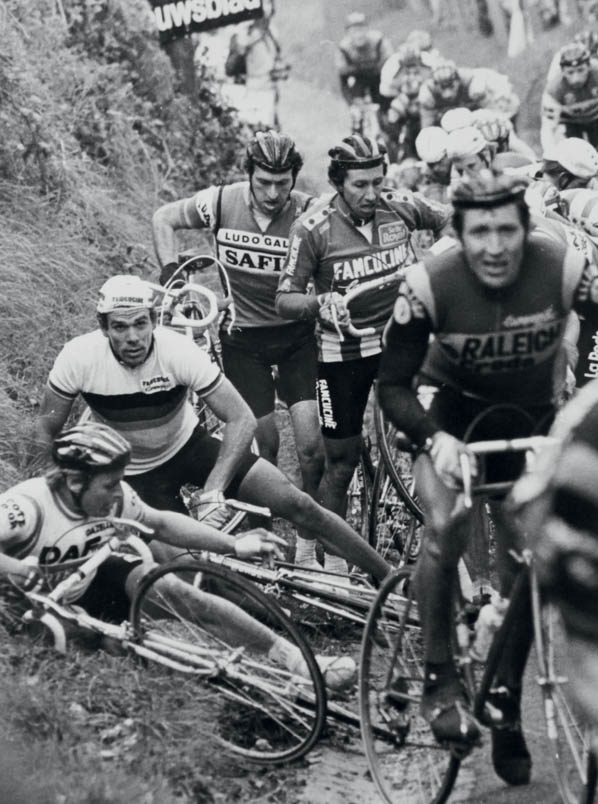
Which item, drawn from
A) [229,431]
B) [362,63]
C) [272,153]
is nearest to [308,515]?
[229,431]

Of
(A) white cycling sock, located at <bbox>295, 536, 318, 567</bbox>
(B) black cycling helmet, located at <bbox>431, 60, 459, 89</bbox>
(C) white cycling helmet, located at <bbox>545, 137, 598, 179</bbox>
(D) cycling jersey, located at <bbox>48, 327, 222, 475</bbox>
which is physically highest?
(C) white cycling helmet, located at <bbox>545, 137, 598, 179</bbox>

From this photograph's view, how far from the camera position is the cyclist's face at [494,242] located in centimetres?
592

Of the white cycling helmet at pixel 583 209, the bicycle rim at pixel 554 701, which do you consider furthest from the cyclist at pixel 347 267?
the bicycle rim at pixel 554 701

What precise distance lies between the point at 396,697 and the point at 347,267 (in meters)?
2.99

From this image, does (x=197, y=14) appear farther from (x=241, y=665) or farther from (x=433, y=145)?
(x=241, y=665)

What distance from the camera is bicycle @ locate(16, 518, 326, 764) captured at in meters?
6.77

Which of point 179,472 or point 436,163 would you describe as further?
point 436,163

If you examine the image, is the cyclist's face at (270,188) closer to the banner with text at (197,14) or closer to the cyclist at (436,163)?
the cyclist at (436,163)

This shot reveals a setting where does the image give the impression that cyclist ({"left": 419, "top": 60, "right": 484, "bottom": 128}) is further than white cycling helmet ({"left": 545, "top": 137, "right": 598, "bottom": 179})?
Yes

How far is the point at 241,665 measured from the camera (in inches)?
271

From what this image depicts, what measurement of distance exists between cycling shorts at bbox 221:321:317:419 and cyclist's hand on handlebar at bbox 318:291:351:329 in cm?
107

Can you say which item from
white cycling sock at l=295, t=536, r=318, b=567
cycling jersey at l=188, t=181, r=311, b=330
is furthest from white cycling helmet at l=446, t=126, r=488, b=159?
white cycling sock at l=295, t=536, r=318, b=567

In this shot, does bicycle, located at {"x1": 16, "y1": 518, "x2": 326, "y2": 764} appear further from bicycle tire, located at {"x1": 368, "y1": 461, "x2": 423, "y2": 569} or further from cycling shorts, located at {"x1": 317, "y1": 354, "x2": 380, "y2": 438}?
bicycle tire, located at {"x1": 368, "y1": 461, "x2": 423, "y2": 569}

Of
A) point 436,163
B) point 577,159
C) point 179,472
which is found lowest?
point 179,472
